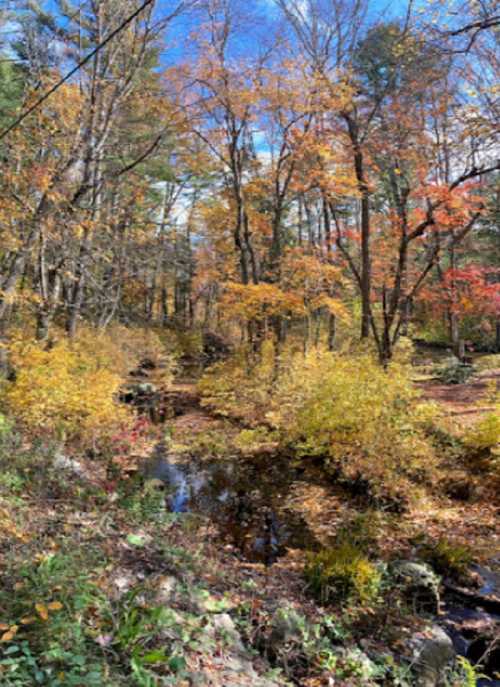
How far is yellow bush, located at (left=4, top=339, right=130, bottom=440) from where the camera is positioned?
666 centimetres

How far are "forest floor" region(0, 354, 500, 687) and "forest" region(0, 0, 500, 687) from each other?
24mm

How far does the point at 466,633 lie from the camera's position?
3879 millimetres

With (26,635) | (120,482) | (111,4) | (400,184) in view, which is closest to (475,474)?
(120,482)

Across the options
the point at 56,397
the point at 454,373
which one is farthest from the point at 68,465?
the point at 454,373

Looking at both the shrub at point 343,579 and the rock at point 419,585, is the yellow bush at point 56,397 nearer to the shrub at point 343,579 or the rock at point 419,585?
the shrub at point 343,579

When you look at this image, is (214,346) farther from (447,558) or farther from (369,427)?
(447,558)

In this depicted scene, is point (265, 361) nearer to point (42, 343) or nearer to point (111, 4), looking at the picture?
point (42, 343)

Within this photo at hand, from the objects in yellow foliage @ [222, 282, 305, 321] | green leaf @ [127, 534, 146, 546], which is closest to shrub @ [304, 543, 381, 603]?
green leaf @ [127, 534, 146, 546]

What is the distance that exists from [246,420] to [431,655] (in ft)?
25.3

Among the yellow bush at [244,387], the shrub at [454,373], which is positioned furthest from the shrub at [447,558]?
the shrub at [454,373]

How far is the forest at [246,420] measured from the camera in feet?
9.91

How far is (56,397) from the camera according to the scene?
6789mm

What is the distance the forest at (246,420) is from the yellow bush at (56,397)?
4 centimetres

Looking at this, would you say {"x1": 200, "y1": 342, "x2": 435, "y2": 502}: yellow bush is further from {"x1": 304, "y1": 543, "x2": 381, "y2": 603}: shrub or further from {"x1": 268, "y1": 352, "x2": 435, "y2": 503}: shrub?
{"x1": 304, "y1": 543, "x2": 381, "y2": 603}: shrub
